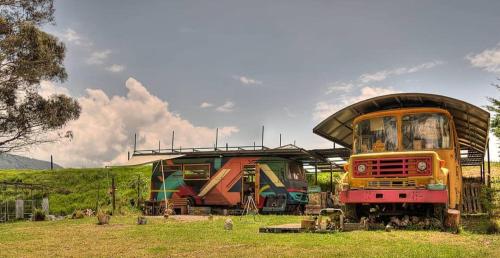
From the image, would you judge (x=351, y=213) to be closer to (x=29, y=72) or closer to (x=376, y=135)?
(x=376, y=135)

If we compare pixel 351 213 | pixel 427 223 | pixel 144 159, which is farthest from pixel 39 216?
pixel 427 223

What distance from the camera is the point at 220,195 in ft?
78.3

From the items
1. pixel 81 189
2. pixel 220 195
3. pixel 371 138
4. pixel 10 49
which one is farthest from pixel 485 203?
pixel 81 189

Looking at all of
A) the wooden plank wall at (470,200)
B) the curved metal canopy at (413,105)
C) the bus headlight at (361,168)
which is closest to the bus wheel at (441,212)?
the bus headlight at (361,168)

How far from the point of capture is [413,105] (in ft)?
44.2

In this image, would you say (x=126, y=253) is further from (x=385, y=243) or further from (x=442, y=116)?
(x=442, y=116)

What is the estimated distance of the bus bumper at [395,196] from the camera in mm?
10922

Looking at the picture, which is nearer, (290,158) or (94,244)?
(94,244)

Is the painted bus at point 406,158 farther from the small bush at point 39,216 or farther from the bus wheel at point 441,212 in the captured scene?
the small bush at point 39,216

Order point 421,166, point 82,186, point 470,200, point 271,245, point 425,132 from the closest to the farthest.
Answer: point 271,245 < point 421,166 < point 425,132 < point 470,200 < point 82,186

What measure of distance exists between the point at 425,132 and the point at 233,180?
42.4 feet

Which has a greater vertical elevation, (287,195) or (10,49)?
(10,49)

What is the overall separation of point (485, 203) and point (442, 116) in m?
2.66

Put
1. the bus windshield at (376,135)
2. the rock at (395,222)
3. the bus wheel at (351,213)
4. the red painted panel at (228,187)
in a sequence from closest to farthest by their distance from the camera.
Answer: the rock at (395,222) → the bus windshield at (376,135) → the bus wheel at (351,213) → the red painted panel at (228,187)
